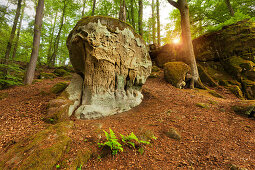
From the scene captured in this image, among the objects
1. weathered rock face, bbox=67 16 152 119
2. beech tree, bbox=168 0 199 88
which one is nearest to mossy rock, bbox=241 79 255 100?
beech tree, bbox=168 0 199 88

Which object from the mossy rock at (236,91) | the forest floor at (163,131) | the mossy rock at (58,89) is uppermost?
the mossy rock at (58,89)

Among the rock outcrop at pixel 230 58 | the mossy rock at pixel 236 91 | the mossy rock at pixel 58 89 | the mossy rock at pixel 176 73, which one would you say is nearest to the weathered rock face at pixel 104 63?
the mossy rock at pixel 58 89

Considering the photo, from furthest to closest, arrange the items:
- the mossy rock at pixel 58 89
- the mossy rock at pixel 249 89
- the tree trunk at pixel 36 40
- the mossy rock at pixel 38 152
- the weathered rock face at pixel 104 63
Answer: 1. the tree trunk at pixel 36 40
2. the mossy rock at pixel 249 89
3. the mossy rock at pixel 58 89
4. the weathered rock face at pixel 104 63
5. the mossy rock at pixel 38 152

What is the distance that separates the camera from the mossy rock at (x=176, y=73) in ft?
28.1

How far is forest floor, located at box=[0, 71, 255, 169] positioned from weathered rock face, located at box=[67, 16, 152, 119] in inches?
24.0

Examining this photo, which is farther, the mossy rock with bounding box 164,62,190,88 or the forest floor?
the mossy rock with bounding box 164,62,190,88

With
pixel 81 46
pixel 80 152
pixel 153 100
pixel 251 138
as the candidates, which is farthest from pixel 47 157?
pixel 251 138

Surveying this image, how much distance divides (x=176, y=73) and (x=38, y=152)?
911cm

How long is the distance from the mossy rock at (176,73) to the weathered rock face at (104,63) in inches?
168

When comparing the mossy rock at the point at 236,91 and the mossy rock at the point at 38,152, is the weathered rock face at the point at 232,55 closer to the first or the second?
the mossy rock at the point at 236,91

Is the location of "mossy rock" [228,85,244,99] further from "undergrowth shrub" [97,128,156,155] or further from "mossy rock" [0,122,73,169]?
"mossy rock" [0,122,73,169]

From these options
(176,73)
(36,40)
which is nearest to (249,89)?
(176,73)

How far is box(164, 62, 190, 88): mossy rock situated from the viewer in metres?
8.57

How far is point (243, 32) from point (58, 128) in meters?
14.8
